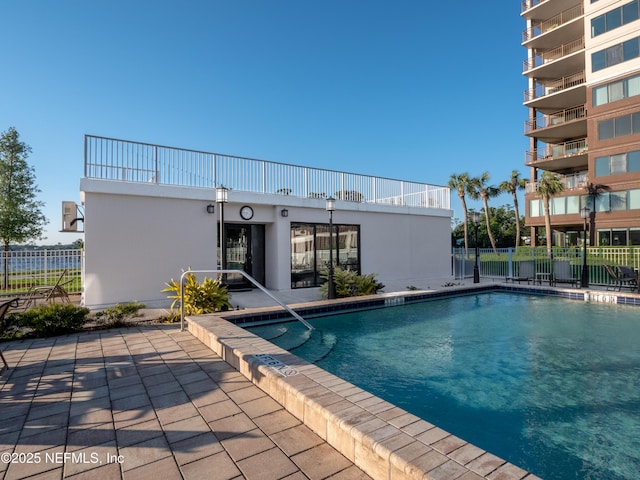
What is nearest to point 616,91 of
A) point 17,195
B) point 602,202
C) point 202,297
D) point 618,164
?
point 618,164

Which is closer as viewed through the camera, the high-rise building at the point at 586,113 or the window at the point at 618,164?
the high-rise building at the point at 586,113

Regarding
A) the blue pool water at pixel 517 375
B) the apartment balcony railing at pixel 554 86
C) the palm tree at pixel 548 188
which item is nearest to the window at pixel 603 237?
the palm tree at pixel 548 188

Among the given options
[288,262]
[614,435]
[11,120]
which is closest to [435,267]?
[288,262]

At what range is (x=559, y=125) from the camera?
24922mm

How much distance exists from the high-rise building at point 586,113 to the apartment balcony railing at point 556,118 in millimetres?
64

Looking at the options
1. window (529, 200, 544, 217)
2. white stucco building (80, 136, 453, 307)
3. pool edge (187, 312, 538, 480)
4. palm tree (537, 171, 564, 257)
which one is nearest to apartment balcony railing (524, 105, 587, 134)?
palm tree (537, 171, 564, 257)

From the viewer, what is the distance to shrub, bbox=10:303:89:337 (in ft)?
17.0

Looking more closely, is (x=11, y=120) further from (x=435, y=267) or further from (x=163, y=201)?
(x=435, y=267)

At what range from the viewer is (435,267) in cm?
1444

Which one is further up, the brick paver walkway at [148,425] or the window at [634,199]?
the window at [634,199]

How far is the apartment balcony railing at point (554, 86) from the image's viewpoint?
2479cm

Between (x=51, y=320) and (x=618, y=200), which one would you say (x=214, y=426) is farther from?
(x=618, y=200)

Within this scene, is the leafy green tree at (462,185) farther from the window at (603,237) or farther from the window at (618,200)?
the window at (618,200)

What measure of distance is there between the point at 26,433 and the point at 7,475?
1.79 feet
